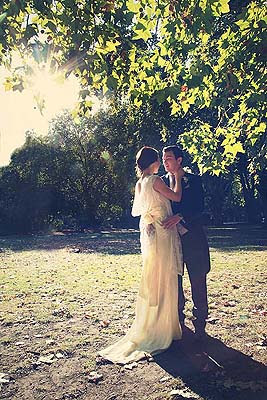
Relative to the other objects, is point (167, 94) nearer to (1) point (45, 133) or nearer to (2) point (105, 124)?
(2) point (105, 124)

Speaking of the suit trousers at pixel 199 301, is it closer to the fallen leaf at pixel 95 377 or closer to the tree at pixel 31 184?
the fallen leaf at pixel 95 377

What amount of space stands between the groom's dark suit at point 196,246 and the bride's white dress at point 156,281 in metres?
0.17

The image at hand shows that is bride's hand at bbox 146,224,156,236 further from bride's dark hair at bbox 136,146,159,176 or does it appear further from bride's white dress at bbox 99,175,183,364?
bride's dark hair at bbox 136,146,159,176

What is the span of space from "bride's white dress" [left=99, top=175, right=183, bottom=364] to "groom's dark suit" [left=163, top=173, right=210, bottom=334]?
0.17 meters

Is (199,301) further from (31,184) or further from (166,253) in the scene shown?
Result: (31,184)

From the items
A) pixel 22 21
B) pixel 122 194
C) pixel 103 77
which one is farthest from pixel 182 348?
pixel 122 194

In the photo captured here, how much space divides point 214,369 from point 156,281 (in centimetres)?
143

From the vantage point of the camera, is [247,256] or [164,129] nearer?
[247,256]

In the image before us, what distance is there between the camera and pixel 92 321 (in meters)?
7.08

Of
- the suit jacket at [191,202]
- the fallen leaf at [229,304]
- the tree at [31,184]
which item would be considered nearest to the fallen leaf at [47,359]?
the suit jacket at [191,202]

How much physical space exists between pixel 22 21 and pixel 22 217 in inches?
1229

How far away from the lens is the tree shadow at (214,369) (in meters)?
4.23

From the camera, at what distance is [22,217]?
35.0 metres

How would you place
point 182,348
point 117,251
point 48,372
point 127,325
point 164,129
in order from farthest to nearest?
point 164,129 < point 117,251 < point 127,325 < point 182,348 < point 48,372
